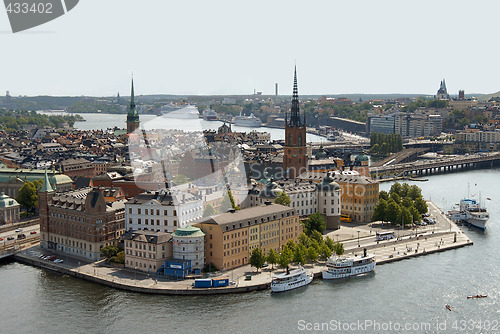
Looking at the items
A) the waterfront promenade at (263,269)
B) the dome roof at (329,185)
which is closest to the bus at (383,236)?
the waterfront promenade at (263,269)

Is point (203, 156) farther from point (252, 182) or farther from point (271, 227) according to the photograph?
point (271, 227)

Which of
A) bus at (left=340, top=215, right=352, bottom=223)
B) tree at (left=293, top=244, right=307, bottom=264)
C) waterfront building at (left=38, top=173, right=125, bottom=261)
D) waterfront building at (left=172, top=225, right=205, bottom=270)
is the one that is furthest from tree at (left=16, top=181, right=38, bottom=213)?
tree at (left=293, top=244, right=307, bottom=264)

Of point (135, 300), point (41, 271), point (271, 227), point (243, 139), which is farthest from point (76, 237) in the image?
point (243, 139)

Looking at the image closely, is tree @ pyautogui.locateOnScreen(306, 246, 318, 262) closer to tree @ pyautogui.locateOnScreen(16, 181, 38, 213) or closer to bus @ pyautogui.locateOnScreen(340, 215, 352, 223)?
bus @ pyautogui.locateOnScreen(340, 215, 352, 223)

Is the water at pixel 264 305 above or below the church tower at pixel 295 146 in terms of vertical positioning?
below

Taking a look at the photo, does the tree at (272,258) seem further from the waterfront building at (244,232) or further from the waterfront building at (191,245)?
the waterfront building at (191,245)

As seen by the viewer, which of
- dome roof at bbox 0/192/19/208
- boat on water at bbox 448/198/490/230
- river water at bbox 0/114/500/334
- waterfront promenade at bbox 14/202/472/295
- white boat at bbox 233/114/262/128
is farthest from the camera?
white boat at bbox 233/114/262/128

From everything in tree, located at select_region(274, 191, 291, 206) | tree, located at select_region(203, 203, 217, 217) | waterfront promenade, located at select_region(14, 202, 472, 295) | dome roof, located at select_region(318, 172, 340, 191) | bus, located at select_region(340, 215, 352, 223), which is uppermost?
dome roof, located at select_region(318, 172, 340, 191)

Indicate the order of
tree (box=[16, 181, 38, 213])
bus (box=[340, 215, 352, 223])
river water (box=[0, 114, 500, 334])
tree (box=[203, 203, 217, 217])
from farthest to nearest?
tree (box=[16, 181, 38, 213])
bus (box=[340, 215, 352, 223])
tree (box=[203, 203, 217, 217])
river water (box=[0, 114, 500, 334])
